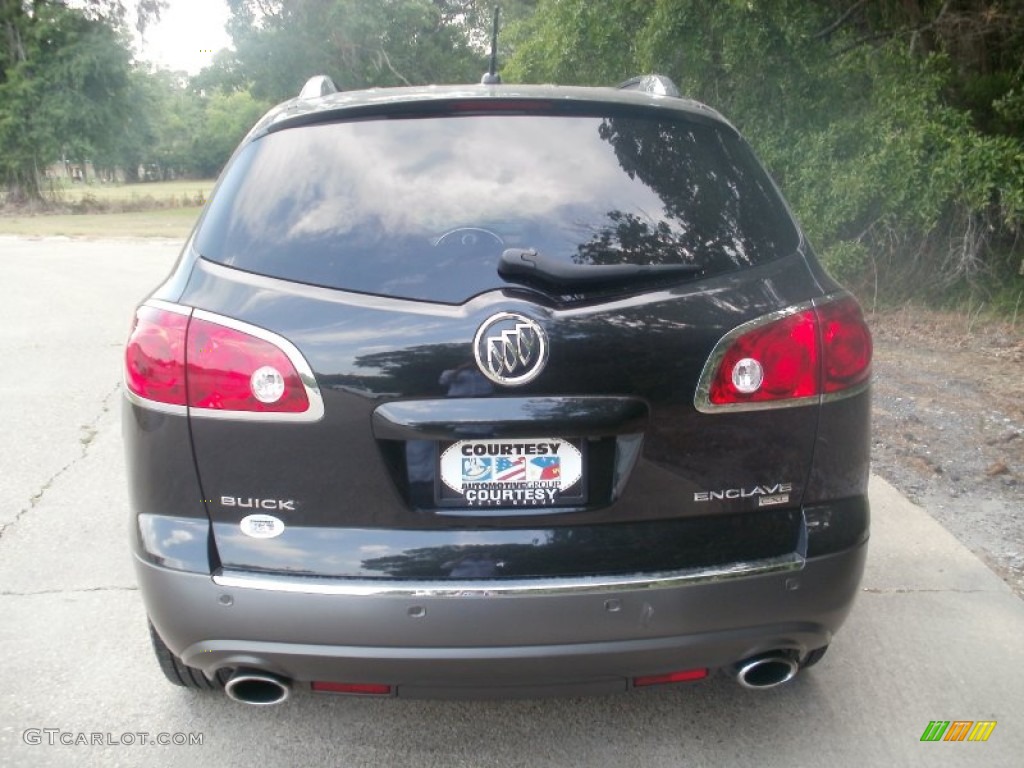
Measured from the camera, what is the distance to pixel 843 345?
265 cm

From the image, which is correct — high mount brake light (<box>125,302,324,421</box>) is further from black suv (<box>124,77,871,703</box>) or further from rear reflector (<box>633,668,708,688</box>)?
rear reflector (<box>633,668,708,688</box>)

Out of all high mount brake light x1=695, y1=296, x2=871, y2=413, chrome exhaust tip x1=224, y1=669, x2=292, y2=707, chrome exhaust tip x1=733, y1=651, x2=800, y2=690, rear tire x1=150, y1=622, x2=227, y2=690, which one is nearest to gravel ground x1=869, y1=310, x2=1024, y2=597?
chrome exhaust tip x1=733, y1=651, x2=800, y2=690

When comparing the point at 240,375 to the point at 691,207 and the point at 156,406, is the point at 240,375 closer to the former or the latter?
the point at 156,406

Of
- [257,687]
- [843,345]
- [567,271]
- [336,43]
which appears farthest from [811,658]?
[336,43]

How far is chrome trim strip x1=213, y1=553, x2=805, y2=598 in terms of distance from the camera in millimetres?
2363

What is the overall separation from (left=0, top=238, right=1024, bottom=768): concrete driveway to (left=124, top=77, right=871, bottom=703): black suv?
52 cm

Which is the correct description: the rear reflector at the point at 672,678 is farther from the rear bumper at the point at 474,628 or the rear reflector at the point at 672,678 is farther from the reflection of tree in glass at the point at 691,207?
the reflection of tree in glass at the point at 691,207

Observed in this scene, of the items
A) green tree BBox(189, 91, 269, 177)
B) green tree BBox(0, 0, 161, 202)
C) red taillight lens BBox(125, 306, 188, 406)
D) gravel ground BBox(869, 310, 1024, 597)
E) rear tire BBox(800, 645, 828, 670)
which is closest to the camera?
red taillight lens BBox(125, 306, 188, 406)

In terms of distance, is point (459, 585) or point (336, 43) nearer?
point (459, 585)

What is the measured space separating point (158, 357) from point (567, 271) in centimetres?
106

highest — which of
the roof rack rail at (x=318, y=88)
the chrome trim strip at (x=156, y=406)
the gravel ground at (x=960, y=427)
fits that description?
the roof rack rail at (x=318, y=88)

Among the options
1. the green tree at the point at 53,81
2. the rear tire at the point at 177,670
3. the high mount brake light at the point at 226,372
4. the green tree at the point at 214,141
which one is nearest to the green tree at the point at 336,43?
the green tree at the point at 53,81

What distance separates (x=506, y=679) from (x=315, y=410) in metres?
0.82

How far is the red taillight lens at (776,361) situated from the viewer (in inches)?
98.1
